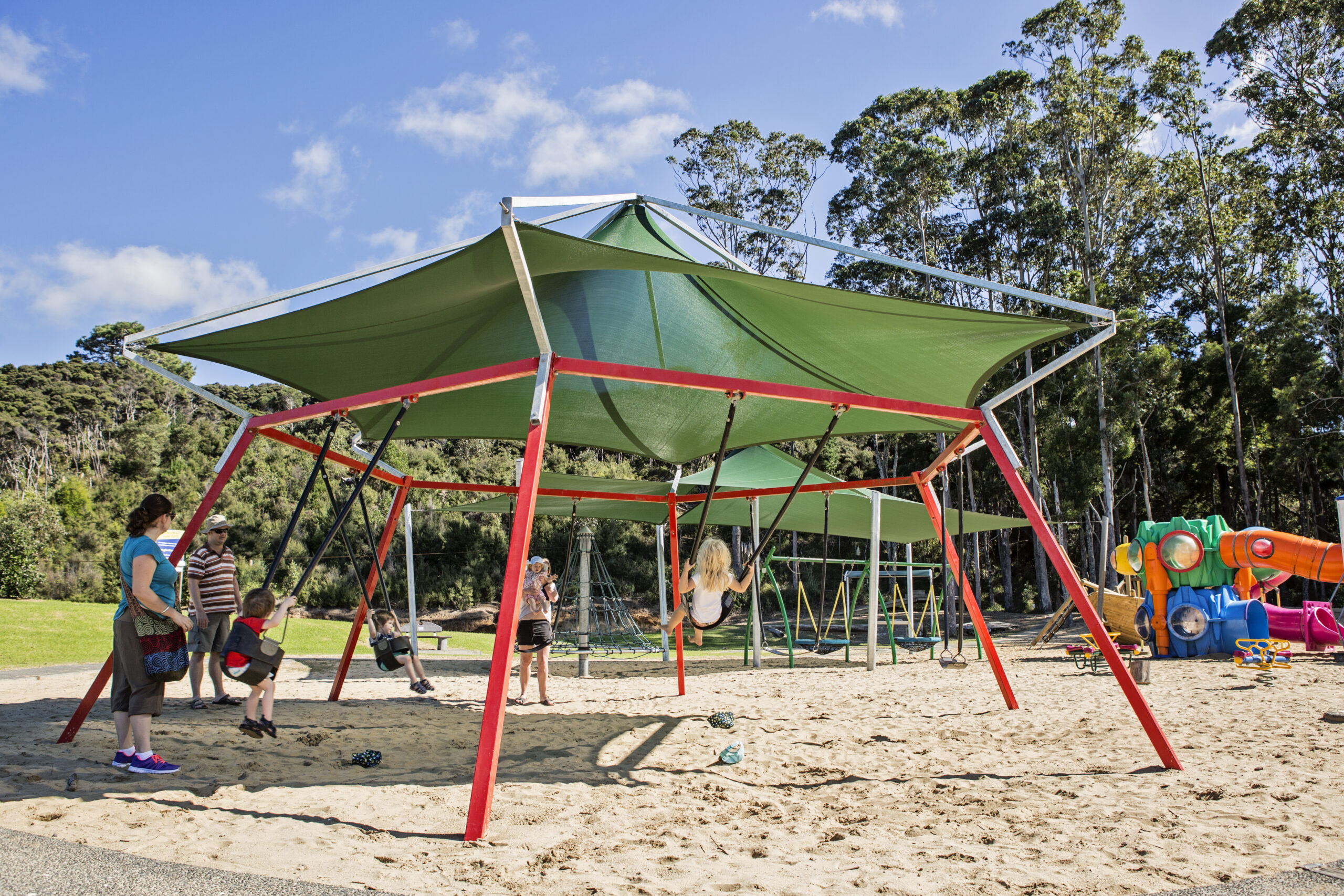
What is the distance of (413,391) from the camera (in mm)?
4367

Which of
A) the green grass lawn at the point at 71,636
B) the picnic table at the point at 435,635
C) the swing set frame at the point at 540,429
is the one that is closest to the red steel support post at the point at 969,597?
the swing set frame at the point at 540,429

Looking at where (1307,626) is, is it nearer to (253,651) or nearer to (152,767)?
(253,651)

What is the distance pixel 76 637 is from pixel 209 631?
832cm

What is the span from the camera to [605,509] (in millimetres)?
11820

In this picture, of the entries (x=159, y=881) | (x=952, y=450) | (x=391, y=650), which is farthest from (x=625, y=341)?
(x=159, y=881)

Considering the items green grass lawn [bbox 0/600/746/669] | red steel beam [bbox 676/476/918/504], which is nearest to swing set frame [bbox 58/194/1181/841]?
red steel beam [bbox 676/476/918/504]

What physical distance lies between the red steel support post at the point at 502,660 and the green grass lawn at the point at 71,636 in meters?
7.35

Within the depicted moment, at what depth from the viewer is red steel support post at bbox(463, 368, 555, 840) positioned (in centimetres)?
316

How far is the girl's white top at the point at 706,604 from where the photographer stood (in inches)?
203

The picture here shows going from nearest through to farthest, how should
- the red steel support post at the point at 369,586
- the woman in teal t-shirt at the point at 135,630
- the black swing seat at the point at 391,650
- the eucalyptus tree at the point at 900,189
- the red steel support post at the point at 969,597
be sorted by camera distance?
1. the woman in teal t-shirt at the point at 135,630
2. the black swing seat at the point at 391,650
3. the red steel support post at the point at 969,597
4. the red steel support post at the point at 369,586
5. the eucalyptus tree at the point at 900,189

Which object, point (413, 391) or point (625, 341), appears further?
point (625, 341)

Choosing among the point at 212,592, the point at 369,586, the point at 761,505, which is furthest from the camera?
the point at 761,505

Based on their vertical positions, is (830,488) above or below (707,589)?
above

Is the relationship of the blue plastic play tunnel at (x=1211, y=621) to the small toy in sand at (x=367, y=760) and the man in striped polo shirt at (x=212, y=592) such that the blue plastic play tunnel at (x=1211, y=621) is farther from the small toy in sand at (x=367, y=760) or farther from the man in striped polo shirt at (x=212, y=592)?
the man in striped polo shirt at (x=212, y=592)
